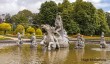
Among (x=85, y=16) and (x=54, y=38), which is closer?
(x=54, y=38)

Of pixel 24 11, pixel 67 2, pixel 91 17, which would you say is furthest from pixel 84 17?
pixel 24 11

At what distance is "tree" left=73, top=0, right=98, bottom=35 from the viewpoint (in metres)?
87.9

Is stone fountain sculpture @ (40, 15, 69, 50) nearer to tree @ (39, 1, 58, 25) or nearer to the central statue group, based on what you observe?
the central statue group

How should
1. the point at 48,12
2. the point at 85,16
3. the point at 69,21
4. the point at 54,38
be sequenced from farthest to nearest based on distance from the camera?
the point at 48,12 → the point at 69,21 → the point at 85,16 → the point at 54,38

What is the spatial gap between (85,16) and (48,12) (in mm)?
15679

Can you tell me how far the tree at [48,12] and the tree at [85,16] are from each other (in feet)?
32.1

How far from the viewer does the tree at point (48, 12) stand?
98000 mm

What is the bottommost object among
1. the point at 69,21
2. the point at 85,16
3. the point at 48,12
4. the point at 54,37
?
the point at 54,37

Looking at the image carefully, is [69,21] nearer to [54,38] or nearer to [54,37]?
[54,37]

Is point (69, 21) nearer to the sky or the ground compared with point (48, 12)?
nearer to the ground

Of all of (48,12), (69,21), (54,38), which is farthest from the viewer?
(48,12)

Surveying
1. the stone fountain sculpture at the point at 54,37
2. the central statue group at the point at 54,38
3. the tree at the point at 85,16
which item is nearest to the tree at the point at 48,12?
the tree at the point at 85,16

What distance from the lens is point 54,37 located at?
Result: 37.2m

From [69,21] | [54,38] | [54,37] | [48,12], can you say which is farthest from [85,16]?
[54,38]
